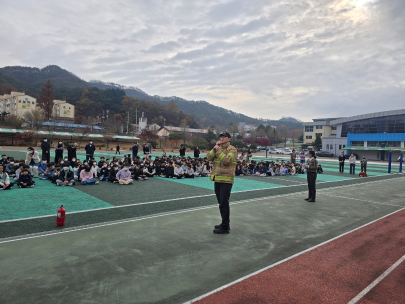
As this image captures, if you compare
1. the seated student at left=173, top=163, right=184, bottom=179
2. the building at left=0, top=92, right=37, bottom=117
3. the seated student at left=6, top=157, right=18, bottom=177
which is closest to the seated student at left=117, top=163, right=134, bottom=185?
the seated student at left=173, top=163, right=184, bottom=179

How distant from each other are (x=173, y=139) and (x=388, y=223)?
167ft

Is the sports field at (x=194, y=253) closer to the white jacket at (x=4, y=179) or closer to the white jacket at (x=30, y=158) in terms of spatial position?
the white jacket at (x=4, y=179)

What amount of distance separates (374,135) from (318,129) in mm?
34631

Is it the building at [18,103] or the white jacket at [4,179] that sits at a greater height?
the building at [18,103]

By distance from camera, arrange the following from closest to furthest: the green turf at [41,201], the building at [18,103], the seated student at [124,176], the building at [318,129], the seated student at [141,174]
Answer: the green turf at [41,201] < the seated student at [124,176] < the seated student at [141,174] < the building at [18,103] < the building at [318,129]

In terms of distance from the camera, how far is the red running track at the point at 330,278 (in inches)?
136

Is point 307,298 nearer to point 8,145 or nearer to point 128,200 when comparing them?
point 128,200

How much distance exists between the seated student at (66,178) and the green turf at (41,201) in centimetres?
Answer: 35

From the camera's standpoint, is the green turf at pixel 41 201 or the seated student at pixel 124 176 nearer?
the green turf at pixel 41 201

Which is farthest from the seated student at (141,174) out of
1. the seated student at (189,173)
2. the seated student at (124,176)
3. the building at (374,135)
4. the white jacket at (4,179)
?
the building at (374,135)

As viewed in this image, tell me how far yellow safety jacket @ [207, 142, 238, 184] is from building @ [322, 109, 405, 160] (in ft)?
166

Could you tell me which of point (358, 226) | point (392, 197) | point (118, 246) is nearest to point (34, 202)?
point (118, 246)

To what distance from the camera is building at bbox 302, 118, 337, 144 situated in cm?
8400

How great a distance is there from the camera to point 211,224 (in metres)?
6.62
